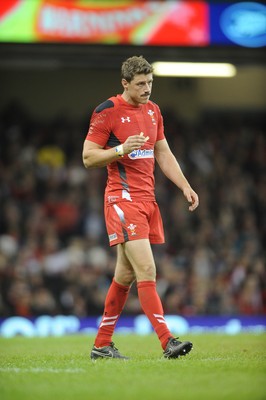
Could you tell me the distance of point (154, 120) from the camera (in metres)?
8.00

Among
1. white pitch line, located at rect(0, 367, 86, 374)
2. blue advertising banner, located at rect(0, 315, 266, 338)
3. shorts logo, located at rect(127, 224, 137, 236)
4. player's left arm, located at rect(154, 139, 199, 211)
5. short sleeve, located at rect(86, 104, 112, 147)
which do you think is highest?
short sleeve, located at rect(86, 104, 112, 147)

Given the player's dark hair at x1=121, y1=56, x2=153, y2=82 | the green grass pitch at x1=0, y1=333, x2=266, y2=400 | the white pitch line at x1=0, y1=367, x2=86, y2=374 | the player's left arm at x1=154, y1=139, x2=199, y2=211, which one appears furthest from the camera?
the player's left arm at x1=154, y1=139, x2=199, y2=211

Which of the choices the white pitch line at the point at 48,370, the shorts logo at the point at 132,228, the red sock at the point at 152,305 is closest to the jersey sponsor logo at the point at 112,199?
the shorts logo at the point at 132,228

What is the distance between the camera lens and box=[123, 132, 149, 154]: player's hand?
7254 millimetres

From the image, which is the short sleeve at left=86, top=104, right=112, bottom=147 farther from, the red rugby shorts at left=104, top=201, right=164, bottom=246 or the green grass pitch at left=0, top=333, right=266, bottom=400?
the green grass pitch at left=0, top=333, right=266, bottom=400

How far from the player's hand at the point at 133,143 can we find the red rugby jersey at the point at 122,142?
0.45m

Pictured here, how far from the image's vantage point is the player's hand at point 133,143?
725 centimetres

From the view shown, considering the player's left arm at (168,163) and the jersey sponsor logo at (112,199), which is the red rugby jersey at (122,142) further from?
the player's left arm at (168,163)

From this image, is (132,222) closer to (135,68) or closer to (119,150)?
(119,150)

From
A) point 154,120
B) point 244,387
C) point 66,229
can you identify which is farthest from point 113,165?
point 66,229

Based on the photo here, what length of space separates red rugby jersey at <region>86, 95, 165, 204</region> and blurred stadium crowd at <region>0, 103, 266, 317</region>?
8.26 meters

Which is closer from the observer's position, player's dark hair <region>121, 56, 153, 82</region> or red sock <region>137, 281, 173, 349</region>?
red sock <region>137, 281, 173, 349</region>

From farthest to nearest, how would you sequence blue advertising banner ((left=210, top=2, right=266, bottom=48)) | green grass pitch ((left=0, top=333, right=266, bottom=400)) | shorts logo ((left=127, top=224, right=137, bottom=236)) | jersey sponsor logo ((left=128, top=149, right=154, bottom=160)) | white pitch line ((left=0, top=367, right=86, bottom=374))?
1. blue advertising banner ((left=210, top=2, right=266, bottom=48))
2. jersey sponsor logo ((left=128, top=149, right=154, bottom=160))
3. shorts logo ((left=127, top=224, right=137, bottom=236))
4. white pitch line ((left=0, top=367, right=86, bottom=374))
5. green grass pitch ((left=0, top=333, right=266, bottom=400))

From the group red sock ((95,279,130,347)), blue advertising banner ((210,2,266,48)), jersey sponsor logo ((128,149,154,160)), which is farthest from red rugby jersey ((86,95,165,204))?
blue advertising banner ((210,2,266,48))
